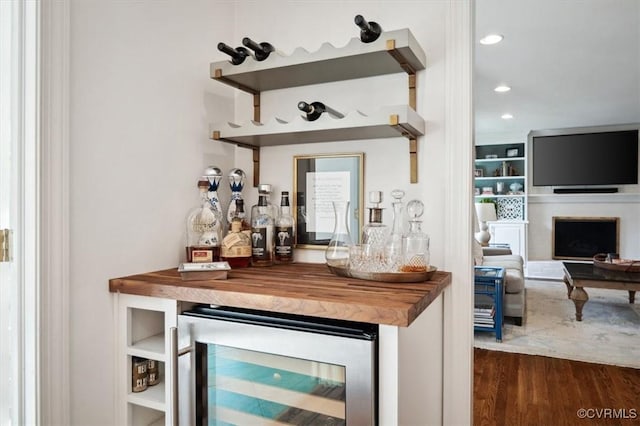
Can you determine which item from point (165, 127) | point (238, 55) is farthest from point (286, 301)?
point (238, 55)

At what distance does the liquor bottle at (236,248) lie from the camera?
154 centimetres

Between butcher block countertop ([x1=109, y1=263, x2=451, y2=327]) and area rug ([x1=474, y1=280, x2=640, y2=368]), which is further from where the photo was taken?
area rug ([x1=474, y1=280, x2=640, y2=368])

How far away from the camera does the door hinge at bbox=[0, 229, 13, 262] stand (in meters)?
1.08

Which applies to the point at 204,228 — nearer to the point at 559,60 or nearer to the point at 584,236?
the point at 559,60

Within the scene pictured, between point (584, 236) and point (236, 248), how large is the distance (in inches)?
306

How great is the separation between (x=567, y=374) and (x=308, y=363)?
2.68m

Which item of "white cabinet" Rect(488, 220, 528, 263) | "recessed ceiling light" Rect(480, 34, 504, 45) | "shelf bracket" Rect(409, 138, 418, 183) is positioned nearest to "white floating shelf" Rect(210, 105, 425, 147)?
"shelf bracket" Rect(409, 138, 418, 183)

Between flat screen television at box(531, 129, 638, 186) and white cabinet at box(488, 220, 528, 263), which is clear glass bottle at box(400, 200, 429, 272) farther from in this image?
flat screen television at box(531, 129, 638, 186)

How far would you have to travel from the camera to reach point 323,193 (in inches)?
65.9

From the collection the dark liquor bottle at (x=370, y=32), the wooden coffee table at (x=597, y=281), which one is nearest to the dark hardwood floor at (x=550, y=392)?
the wooden coffee table at (x=597, y=281)

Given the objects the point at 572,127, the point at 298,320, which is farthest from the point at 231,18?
the point at 572,127

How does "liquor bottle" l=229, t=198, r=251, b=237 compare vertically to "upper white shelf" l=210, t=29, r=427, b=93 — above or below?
below

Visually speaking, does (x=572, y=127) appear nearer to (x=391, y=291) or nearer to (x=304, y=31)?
(x=304, y=31)

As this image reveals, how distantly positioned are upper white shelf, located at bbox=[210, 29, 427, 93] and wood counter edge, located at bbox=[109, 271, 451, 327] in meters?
0.73
